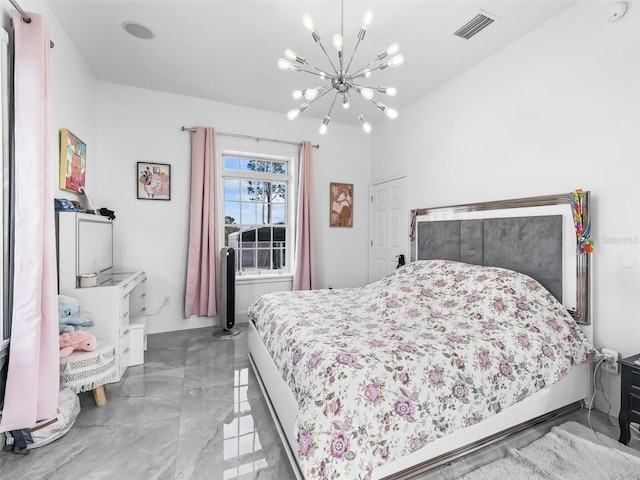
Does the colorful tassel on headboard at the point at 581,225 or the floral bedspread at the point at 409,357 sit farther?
the colorful tassel on headboard at the point at 581,225

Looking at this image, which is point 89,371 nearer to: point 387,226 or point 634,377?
point 634,377

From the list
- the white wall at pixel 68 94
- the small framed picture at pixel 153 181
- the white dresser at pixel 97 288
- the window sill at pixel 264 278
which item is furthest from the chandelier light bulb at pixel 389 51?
the window sill at pixel 264 278

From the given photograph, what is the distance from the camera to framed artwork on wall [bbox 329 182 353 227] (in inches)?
180

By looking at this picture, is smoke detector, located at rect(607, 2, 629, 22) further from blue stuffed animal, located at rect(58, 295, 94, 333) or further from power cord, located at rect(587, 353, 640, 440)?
blue stuffed animal, located at rect(58, 295, 94, 333)

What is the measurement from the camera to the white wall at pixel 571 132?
1.96 meters

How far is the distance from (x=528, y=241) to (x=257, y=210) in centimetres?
319

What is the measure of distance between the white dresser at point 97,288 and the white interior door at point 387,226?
2.99 m

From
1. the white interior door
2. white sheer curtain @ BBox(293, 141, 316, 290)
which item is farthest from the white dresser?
the white interior door

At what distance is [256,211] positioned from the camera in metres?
4.34

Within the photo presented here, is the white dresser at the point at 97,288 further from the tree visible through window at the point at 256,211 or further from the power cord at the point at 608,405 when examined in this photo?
the power cord at the point at 608,405

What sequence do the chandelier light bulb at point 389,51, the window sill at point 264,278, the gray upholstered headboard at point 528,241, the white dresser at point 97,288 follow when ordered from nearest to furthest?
the chandelier light bulb at point 389,51
the gray upholstered headboard at point 528,241
the white dresser at point 97,288
the window sill at point 264,278

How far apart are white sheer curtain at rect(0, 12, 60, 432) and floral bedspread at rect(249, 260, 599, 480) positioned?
1248mm

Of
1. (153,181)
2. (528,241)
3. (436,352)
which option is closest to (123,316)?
(153,181)

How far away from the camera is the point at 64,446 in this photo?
1.74 meters
